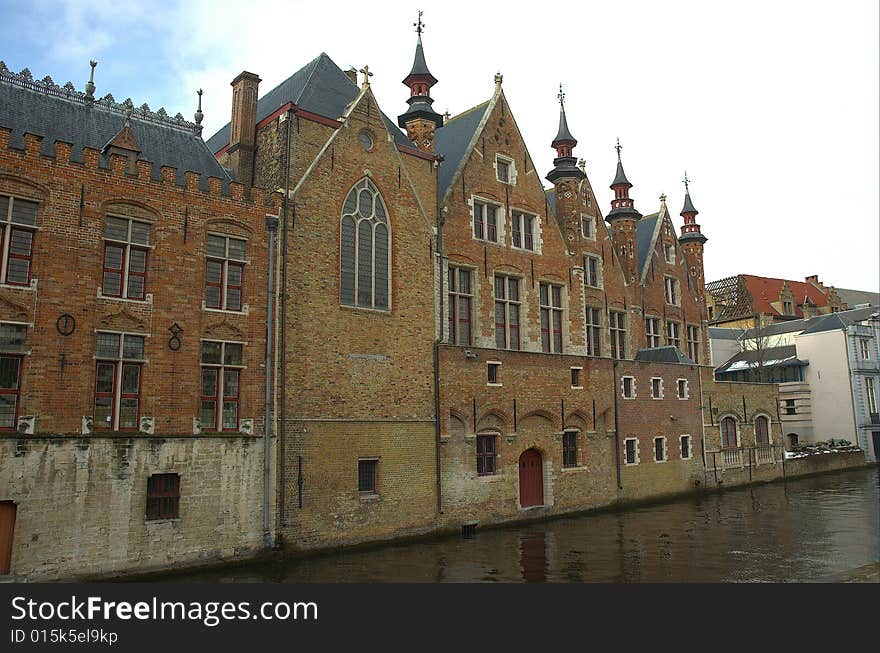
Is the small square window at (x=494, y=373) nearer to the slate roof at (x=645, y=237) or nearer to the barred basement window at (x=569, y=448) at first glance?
the barred basement window at (x=569, y=448)

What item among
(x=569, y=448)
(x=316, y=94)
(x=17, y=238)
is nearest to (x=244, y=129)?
(x=316, y=94)

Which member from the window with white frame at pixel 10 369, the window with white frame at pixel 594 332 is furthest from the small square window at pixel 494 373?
the window with white frame at pixel 10 369

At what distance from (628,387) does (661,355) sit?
383cm

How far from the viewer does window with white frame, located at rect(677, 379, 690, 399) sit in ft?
111

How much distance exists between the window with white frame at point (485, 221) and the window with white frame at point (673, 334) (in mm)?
13936

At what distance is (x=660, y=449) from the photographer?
106ft

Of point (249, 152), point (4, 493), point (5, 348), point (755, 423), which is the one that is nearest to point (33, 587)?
point (4, 493)

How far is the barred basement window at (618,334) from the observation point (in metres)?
32.8

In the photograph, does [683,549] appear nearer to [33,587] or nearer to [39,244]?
[33,587]

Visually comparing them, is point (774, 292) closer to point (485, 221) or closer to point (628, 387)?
point (628, 387)

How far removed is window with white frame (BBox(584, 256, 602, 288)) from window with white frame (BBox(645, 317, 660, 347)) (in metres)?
4.83

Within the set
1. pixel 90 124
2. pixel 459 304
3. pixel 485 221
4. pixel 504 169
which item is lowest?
pixel 459 304

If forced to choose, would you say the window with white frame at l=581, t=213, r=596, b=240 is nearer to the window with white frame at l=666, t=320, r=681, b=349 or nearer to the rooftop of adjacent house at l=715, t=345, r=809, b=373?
the window with white frame at l=666, t=320, r=681, b=349

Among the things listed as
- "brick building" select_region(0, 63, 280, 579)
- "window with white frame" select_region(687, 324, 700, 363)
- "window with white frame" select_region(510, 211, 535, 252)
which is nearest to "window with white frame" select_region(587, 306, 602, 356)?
"window with white frame" select_region(510, 211, 535, 252)
